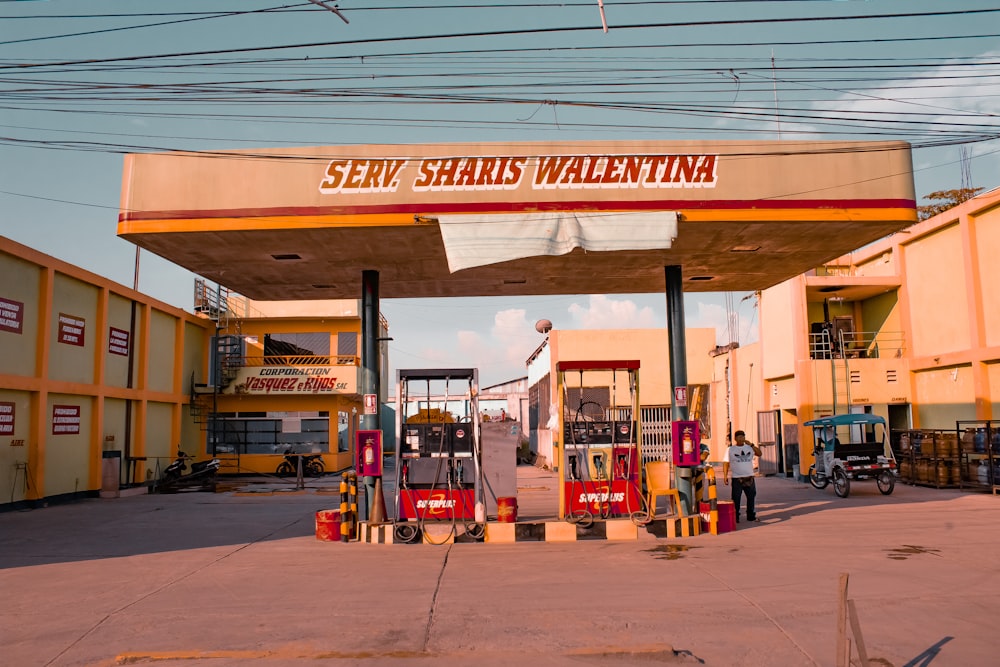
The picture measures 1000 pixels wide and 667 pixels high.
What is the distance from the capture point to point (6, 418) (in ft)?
62.2

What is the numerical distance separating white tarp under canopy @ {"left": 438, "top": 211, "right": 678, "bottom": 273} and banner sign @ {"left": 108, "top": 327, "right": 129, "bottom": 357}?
52.1 ft

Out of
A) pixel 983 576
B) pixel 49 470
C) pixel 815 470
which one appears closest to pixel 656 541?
pixel 983 576

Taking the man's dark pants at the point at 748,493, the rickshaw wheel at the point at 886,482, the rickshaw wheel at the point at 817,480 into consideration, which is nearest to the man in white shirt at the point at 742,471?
the man's dark pants at the point at 748,493

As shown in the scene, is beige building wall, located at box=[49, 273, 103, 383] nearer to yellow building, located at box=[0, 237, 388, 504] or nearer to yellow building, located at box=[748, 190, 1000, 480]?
yellow building, located at box=[0, 237, 388, 504]

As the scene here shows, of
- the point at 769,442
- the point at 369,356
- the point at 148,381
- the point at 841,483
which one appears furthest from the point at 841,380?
the point at 148,381

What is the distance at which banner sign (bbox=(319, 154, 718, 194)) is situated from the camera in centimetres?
1334

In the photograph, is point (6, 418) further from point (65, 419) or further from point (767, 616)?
point (767, 616)

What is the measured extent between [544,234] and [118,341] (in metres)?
17.5

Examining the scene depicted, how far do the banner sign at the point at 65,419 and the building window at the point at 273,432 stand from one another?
10852 millimetres

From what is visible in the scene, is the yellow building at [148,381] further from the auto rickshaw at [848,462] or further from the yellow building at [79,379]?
the auto rickshaw at [848,462]

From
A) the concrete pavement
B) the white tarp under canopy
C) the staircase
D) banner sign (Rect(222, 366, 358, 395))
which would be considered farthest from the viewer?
banner sign (Rect(222, 366, 358, 395))

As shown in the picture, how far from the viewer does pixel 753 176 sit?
530 inches

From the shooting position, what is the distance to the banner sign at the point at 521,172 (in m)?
13.3

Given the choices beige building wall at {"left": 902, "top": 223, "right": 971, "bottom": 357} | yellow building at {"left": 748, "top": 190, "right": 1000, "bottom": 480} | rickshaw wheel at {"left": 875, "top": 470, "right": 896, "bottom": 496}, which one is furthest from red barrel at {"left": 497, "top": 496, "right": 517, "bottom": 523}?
beige building wall at {"left": 902, "top": 223, "right": 971, "bottom": 357}
